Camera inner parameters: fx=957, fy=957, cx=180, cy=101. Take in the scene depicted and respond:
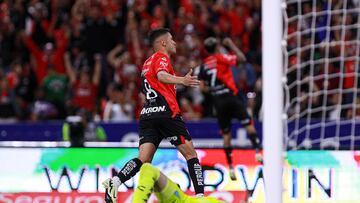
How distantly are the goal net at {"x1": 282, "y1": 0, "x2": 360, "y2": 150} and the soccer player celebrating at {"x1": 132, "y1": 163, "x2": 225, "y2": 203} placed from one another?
13.6 ft

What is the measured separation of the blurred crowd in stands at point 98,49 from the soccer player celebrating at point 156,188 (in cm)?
726

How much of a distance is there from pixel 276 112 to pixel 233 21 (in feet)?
32.2

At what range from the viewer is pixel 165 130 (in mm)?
9227

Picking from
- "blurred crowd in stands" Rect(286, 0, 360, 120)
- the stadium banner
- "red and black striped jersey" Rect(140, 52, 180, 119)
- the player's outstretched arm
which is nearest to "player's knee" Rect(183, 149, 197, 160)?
"red and black striped jersey" Rect(140, 52, 180, 119)

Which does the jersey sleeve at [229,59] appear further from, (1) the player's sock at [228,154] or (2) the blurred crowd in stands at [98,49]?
(2) the blurred crowd in stands at [98,49]

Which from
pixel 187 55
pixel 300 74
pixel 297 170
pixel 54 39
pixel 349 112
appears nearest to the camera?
pixel 297 170

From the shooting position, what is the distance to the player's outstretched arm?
27.9 feet

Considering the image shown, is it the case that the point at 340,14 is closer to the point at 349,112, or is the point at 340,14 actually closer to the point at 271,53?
the point at 349,112

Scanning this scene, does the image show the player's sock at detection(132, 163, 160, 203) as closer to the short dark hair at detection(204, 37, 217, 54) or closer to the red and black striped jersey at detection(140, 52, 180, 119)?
the red and black striped jersey at detection(140, 52, 180, 119)

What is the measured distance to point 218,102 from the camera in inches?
513

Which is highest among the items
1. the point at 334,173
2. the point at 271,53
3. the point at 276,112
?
the point at 271,53

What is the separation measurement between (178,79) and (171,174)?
8.56 ft

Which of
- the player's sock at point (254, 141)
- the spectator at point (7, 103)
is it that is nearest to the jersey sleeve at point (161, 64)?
the player's sock at point (254, 141)

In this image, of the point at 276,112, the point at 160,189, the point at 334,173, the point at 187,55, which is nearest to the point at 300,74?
the point at 334,173
